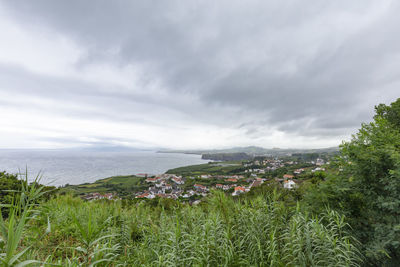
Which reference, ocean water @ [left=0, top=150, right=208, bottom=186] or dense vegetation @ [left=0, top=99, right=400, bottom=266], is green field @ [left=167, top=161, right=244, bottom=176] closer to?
ocean water @ [left=0, top=150, right=208, bottom=186]

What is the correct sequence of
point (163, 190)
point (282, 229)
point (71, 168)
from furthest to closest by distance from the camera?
point (71, 168), point (163, 190), point (282, 229)

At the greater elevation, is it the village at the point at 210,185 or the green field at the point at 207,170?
the village at the point at 210,185

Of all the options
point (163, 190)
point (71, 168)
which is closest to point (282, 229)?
point (163, 190)

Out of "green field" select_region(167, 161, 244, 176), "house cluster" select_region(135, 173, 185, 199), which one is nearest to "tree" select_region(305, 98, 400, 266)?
"house cluster" select_region(135, 173, 185, 199)

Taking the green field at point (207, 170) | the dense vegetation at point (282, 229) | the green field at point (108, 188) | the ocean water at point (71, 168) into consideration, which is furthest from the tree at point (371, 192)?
the green field at point (207, 170)

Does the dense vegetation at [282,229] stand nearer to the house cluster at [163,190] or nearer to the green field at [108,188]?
the house cluster at [163,190]

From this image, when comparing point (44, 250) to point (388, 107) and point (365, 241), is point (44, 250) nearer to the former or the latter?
point (365, 241)

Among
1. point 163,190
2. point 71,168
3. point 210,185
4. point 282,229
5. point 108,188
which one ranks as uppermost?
point 282,229

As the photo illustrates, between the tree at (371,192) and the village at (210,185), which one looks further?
the village at (210,185)

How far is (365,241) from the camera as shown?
2.93m

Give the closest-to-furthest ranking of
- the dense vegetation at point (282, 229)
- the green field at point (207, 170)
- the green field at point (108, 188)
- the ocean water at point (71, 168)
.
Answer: the dense vegetation at point (282, 229)
the ocean water at point (71, 168)
the green field at point (108, 188)
the green field at point (207, 170)

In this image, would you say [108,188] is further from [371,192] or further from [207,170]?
[371,192]

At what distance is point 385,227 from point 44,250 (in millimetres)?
5945

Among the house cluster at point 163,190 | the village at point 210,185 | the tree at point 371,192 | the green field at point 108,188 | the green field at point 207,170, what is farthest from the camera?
the green field at point 207,170
